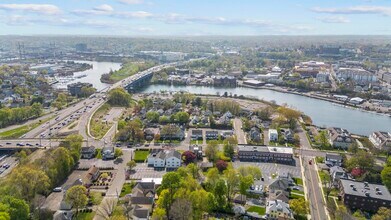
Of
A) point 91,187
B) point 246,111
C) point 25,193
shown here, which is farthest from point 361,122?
point 25,193

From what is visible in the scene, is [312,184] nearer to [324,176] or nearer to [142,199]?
[324,176]

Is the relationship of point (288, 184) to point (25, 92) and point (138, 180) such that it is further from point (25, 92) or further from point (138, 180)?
point (25, 92)

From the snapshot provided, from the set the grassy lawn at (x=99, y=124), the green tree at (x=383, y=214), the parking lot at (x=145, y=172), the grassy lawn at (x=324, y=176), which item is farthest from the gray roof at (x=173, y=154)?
the green tree at (x=383, y=214)

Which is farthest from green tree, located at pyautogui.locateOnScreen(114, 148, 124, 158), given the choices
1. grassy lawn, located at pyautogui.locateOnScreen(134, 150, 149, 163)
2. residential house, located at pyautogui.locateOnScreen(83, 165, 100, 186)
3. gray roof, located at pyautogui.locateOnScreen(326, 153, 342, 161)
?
gray roof, located at pyautogui.locateOnScreen(326, 153, 342, 161)

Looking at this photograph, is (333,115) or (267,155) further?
(333,115)

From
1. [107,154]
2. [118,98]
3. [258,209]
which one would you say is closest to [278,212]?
[258,209]
